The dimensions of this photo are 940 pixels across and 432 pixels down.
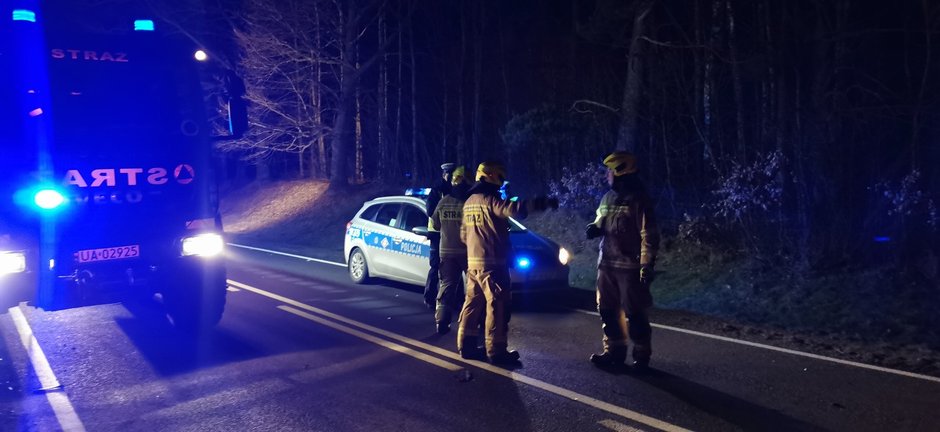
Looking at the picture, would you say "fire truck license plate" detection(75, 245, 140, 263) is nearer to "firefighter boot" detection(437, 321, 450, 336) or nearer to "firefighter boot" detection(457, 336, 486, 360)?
"firefighter boot" detection(437, 321, 450, 336)

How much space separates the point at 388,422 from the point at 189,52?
174 inches

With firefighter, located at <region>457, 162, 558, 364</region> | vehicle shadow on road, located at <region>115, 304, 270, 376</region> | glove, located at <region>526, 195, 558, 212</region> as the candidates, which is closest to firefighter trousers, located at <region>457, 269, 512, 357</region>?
firefighter, located at <region>457, 162, 558, 364</region>

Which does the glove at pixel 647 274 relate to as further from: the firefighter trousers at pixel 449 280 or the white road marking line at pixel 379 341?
the firefighter trousers at pixel 449 280

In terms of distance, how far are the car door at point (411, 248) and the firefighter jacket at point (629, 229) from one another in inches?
154

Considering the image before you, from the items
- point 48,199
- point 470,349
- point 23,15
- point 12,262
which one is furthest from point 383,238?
point 23,15

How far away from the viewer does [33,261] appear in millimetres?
6250

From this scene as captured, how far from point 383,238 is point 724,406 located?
641cm

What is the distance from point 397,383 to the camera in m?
5.85

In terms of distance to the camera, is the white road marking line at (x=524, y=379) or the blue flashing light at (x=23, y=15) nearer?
the white road marking line at (x=524, y=379)

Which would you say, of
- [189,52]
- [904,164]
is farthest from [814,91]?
[189,52]

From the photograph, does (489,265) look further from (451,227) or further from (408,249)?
(408,249)

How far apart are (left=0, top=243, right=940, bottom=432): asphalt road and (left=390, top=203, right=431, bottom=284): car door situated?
4.83 feet

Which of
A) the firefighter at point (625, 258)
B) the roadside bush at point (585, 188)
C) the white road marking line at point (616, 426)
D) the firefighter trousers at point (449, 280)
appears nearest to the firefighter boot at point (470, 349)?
the firefighter trousers at point (449, 280)

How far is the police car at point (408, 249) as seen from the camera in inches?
355
